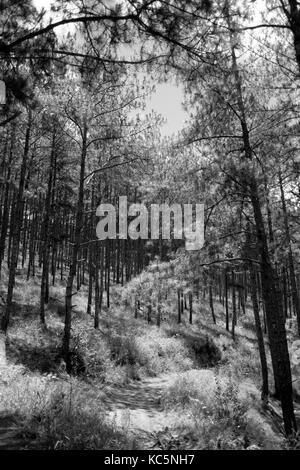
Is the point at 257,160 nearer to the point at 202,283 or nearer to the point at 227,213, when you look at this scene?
the point at 227,213

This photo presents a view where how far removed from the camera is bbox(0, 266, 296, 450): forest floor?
568 centimetres

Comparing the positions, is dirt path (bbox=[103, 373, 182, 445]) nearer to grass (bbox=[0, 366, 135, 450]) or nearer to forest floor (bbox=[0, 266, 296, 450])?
forest floor (bbox=[0, 266, 296, 450])

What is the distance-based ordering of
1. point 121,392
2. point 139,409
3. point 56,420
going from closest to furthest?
point 56,420 → point 139,409 → point 121,392

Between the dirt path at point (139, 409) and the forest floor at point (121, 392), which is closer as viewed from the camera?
the forest floor at point (121, 392)

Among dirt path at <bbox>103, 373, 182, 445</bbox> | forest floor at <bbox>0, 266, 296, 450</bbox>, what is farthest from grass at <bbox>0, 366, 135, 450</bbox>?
dirt path at <bbox>103, 373, 182, 445</bbox>

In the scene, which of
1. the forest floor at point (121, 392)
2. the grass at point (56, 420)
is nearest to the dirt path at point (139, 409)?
the forest floor at point (121, 392)

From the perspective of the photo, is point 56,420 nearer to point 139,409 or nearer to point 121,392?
point 139,409

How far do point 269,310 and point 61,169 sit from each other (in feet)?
41.0

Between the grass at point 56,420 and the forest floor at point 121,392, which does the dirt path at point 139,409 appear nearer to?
the forest floor at point 121,392

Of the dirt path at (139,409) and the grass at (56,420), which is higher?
the grass at (56,420)

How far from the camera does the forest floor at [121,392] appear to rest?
5680 mm

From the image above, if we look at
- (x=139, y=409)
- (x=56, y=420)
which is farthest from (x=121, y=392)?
(x=56, y=420)

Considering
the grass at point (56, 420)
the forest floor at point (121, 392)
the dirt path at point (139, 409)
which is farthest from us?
the dirt path at point (139, 409)

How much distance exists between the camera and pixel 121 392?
10672 millimetres
